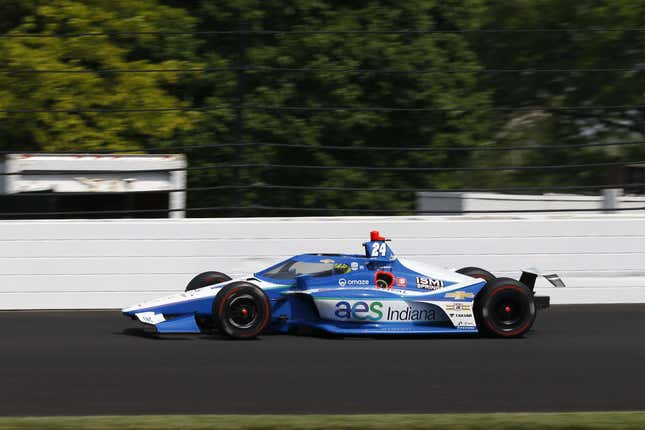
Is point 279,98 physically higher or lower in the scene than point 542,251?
higher

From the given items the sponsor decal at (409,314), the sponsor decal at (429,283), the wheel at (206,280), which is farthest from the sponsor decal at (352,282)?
the wheel at (206,280)

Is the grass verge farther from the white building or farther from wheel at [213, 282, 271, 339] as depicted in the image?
the white building

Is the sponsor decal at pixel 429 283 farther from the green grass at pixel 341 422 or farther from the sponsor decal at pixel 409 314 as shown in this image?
the green grass at pixel 341 422

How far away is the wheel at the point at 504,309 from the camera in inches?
380

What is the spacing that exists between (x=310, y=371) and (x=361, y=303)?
1.71 meters

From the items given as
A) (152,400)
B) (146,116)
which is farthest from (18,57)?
(152,400)

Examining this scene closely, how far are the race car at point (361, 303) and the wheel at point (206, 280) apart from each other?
572mm

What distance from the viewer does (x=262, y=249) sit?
38.4ft

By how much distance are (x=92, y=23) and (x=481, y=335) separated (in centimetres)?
1007

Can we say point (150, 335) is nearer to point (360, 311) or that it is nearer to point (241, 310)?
point (241, 310)

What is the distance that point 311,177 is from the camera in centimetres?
1417

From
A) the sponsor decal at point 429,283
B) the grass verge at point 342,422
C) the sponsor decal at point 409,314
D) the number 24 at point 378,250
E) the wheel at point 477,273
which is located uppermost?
the number 24 at point 378,250

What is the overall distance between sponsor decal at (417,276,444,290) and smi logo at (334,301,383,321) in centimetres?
41

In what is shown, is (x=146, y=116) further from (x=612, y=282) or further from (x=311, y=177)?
(x=612, y=282)
